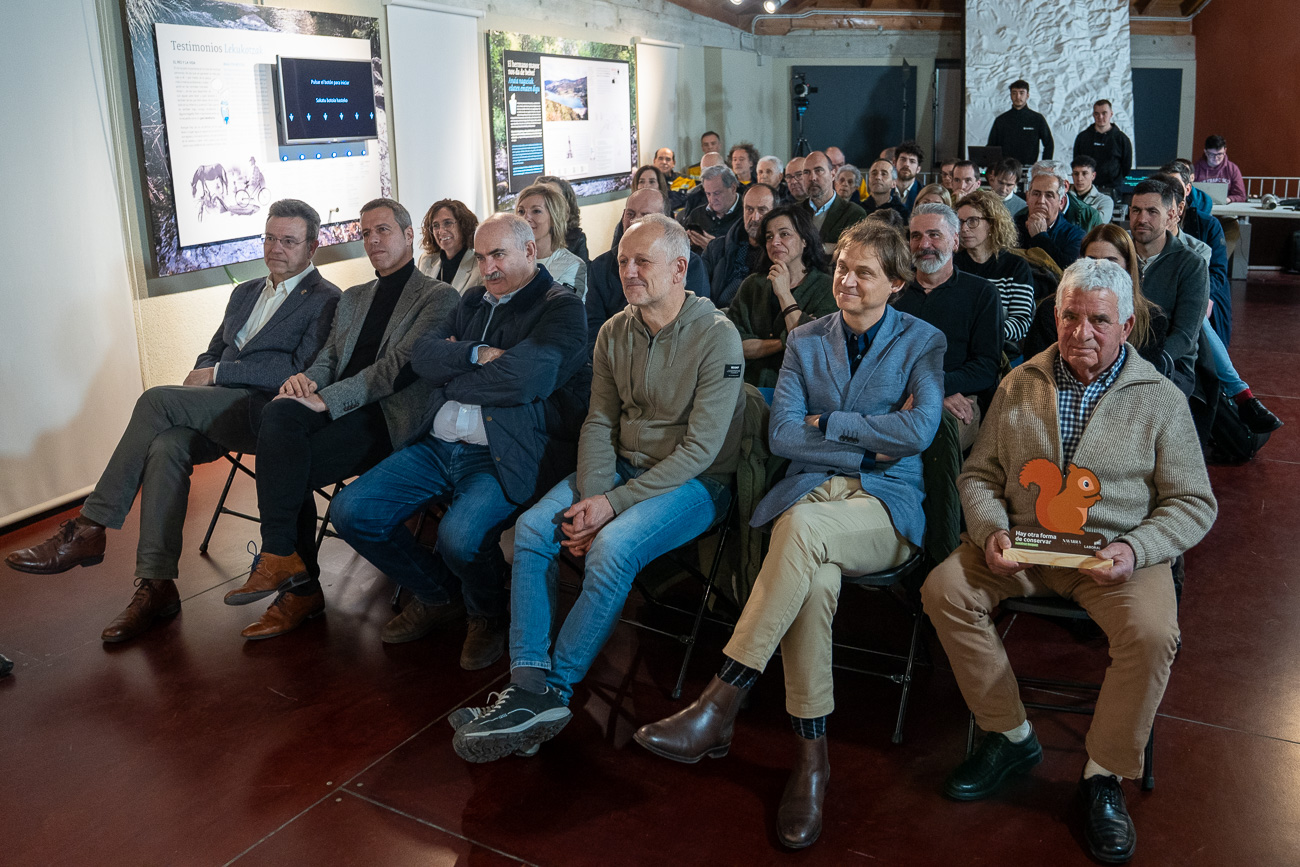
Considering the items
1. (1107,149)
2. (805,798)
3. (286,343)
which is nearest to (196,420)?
(286,343)

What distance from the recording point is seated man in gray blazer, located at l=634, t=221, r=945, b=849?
2342 mm

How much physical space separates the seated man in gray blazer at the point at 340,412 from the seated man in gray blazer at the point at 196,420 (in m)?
0.17

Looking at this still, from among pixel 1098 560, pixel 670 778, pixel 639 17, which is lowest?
pixel 670 778

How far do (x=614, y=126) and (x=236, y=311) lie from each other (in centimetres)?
662

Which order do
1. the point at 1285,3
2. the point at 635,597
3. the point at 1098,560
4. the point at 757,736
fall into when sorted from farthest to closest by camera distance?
the point at 1285,3 < the point at 635,597 < the point at 757,736 < the point at 1098,560

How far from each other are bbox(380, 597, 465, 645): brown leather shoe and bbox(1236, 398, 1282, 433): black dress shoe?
145 inches

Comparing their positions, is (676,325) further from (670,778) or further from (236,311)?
(236,311)

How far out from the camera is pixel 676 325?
9.18 ft

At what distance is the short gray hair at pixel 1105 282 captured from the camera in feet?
7.66

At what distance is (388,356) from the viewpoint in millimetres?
3373

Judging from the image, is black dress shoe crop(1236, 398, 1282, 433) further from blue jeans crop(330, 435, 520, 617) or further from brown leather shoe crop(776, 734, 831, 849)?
blue jeans crop(330, 435, 520, 617)

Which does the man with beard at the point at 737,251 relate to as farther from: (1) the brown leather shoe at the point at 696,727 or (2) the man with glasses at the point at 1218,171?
(2) the man with glasses at the point at 1218,171

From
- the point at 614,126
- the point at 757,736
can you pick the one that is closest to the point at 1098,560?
the point at 757,736

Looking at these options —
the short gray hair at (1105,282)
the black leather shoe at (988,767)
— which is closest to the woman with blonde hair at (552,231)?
the short gray hair at (1105,282)
